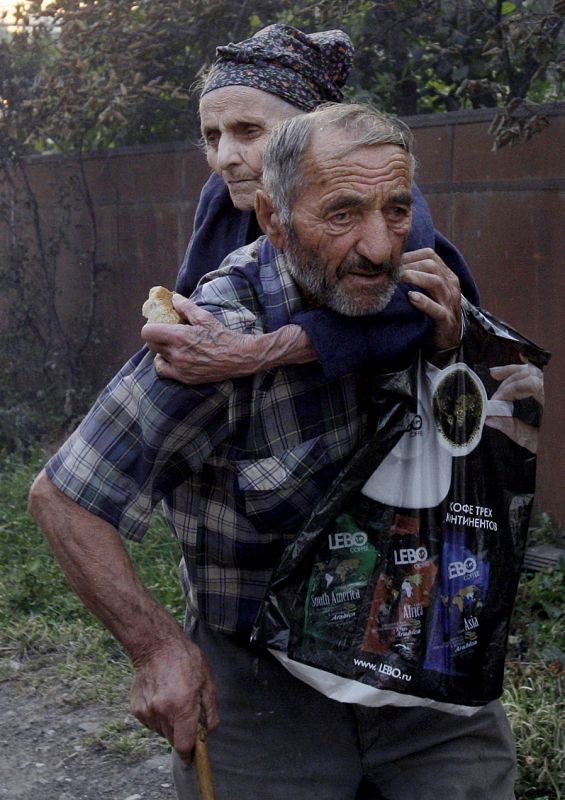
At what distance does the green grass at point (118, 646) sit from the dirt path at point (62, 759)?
2.2 inches

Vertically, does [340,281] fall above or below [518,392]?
above

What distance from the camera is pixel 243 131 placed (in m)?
2.84

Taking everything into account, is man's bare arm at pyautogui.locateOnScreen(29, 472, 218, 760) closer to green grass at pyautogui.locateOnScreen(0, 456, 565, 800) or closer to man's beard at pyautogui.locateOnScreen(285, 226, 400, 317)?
man's beard at pyautogui.locateOnScreen(285, 226, 400, 317)

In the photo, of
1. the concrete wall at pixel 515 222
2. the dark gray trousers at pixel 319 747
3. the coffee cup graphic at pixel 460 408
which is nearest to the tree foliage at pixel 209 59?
the concrete wall at pixel 515 222

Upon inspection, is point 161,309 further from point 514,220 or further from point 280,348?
point 514,220

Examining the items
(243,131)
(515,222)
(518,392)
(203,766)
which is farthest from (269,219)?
(515,222)

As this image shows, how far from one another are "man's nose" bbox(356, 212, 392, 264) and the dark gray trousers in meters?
0.81

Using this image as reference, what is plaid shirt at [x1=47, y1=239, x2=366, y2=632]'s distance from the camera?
2.14 meters

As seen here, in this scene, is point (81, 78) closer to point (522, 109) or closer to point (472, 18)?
point (472, 18)

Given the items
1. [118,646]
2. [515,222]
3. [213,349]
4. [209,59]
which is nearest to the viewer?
[213,349]

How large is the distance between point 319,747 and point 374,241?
0.99 metres

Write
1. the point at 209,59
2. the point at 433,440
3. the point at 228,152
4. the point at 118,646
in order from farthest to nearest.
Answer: the point at 209,59
the point at 118,646
the point at 228,152
the point at 433,440

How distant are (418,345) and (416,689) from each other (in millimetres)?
629

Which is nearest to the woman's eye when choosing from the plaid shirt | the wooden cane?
the plaid shirt
